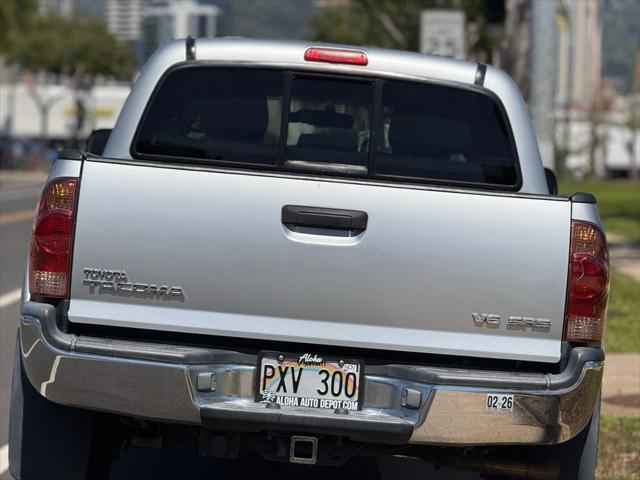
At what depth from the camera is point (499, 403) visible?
16.8 feet

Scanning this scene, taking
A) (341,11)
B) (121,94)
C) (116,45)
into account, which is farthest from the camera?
(121,94)

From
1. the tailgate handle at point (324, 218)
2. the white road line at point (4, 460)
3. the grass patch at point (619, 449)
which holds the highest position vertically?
the tailgate handle at point (324, 218)

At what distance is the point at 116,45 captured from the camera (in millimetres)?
90938

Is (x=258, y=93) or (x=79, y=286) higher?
(x=258, y=93)

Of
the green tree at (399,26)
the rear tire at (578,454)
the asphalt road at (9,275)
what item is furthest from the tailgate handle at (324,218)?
the green tree at (399,26)

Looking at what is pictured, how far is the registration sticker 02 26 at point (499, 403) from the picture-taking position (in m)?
5.11

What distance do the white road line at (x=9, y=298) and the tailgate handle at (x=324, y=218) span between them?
8.46 m

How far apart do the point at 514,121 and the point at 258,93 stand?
1043mm

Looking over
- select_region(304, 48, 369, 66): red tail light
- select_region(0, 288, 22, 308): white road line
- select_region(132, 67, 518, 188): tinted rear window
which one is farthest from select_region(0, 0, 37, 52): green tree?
select_region(304, 48, 369, 66): red tail light

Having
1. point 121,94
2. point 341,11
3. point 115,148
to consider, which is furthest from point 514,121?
point 121,94

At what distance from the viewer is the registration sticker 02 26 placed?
5105mm

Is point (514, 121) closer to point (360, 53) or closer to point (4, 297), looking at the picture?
point (360, 53)

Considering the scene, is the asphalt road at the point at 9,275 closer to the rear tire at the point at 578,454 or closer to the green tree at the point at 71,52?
the rear tire at the point at 578,454

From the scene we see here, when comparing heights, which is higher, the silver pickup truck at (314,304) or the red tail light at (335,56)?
the red tail light at (335,56)
